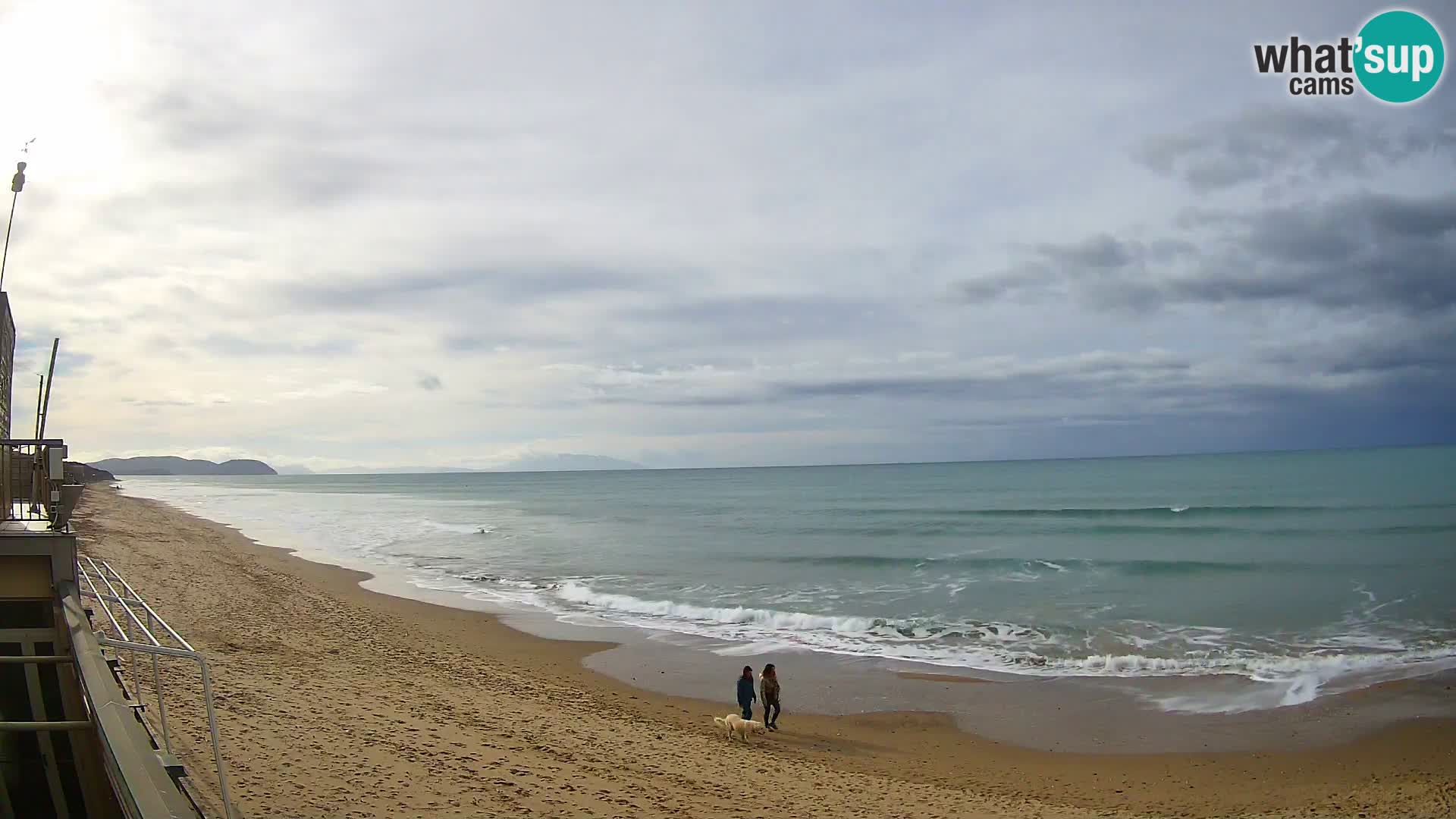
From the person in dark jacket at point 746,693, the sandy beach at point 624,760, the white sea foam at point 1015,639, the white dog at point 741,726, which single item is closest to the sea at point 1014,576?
the white sea foam at point 1015,639

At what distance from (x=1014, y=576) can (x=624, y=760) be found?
20.6 meters

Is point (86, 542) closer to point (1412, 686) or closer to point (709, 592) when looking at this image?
point (709, 592)

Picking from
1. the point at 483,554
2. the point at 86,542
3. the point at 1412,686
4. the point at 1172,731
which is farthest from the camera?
the point at 483,554

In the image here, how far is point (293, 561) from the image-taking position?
32.6m

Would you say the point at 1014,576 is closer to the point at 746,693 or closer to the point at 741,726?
the point at 746,693

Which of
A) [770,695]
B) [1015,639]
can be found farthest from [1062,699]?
[770,695]

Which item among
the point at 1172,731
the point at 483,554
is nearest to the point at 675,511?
the point at 483,554

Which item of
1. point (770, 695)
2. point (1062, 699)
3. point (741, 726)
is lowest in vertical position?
point (1062, 699)

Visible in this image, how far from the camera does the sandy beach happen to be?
912 centimetres

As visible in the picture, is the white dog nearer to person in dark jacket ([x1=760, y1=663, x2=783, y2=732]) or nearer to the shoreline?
person in dark jacket ([x1=760, y1=663, x2=783, y2=732])

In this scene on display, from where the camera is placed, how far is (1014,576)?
2830 cm

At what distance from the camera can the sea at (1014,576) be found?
17.4 m

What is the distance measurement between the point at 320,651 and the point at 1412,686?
1931 centimetres

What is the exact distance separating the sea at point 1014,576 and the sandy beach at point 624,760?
3.23m
